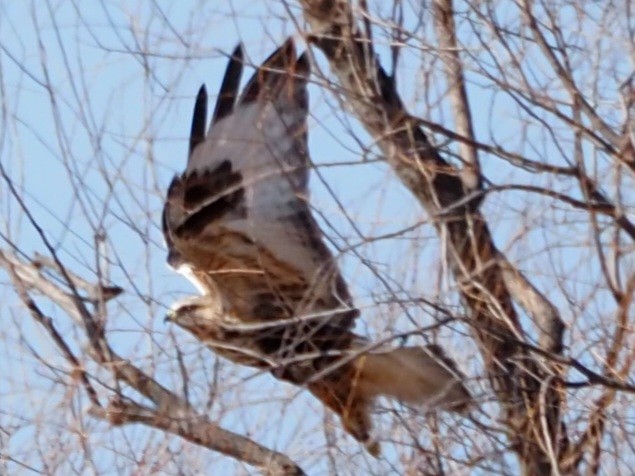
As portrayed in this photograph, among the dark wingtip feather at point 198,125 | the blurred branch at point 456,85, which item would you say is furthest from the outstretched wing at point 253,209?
the blurred branch at point 456,85

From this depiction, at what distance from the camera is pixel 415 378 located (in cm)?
441

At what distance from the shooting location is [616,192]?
3.76 m

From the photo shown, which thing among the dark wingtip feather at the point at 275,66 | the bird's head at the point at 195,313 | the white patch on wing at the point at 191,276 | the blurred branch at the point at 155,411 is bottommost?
the blurred branch at the point at 155,411

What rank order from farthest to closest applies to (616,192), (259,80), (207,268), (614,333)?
(207,268)
(259,80)
(614,333)
(616,192)

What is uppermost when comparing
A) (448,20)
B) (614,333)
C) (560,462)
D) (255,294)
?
(448,20)

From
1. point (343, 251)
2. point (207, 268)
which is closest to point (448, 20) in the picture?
point (343, 251)

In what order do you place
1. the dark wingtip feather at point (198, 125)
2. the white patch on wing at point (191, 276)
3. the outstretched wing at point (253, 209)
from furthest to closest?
the dark wingtip feather at point (198, 125) → the white patch on wing at point (191, 276) → the outstretched wing at point (253, 209)

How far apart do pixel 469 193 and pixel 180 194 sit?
1183 millimetres

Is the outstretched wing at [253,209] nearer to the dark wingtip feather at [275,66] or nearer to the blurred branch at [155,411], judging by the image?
the dark wingtip feather at [275,66]

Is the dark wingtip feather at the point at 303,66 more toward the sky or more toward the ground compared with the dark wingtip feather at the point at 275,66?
more toward the ground

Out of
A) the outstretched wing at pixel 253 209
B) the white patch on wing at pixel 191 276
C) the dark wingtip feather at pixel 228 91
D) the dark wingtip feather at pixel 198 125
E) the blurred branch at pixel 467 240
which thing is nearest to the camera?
the blurred branch at pixel 467 240

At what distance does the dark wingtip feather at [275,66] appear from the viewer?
407 centimetres

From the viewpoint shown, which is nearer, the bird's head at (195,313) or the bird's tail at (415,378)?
the bird's tail at (415,378)

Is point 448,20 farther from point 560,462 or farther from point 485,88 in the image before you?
point 560,462
